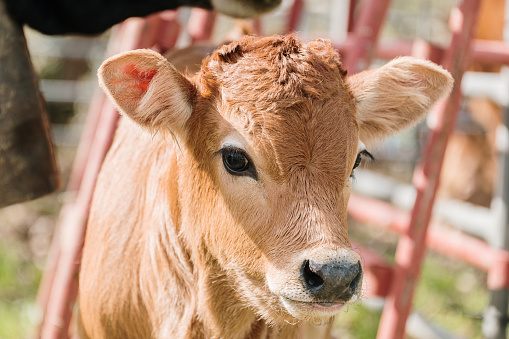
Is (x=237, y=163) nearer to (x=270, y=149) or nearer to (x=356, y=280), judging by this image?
(x=270, y=149)

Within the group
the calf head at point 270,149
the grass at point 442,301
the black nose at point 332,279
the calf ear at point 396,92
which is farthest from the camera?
the grass at point 442,301

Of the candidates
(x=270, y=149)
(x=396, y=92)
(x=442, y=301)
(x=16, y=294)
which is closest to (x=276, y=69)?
(x=270, y=149)

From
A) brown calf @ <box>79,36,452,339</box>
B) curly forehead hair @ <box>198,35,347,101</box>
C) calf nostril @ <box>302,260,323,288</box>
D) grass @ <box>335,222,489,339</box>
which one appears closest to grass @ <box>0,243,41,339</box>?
brown calf @ <box>79,36,452,339</box>

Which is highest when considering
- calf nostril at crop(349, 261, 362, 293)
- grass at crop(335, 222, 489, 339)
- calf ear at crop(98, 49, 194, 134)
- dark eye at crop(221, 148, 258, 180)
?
calf ear at crop(98, 49, 194, 134)

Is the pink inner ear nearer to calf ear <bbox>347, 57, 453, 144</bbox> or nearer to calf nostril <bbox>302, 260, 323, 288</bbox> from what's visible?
calf ear <bbox>347, 57, 453, 144</bbox>

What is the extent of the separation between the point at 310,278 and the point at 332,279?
10cm

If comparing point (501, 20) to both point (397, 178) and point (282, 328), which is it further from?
point (282, 328)

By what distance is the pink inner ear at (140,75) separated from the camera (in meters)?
2.41

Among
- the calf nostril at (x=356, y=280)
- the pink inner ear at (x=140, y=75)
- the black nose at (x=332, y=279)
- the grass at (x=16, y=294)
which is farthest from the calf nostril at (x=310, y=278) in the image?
the grass at (x=16, y=294)

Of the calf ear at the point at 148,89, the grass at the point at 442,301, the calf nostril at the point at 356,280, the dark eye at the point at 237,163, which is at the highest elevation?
the calf ear at the point at 148,89

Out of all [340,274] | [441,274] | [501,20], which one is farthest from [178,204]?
[501,20]

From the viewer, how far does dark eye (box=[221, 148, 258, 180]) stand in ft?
7.88

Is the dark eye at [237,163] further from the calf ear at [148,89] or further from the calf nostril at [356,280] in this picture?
the calf nostril at [356,280]

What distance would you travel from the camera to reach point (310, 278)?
2.14m
